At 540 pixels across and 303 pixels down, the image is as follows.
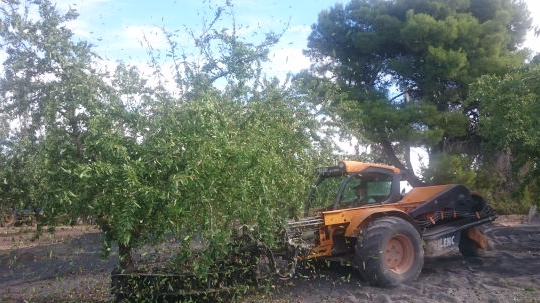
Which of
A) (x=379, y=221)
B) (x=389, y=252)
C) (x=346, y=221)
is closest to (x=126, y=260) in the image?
(x=346, y=221)

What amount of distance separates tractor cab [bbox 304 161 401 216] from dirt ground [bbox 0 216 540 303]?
41.5 inches

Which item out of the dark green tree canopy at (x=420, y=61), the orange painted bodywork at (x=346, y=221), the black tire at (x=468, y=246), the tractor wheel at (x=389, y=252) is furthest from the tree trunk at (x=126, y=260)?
the dark green tree canopy at (x=420, y=61)

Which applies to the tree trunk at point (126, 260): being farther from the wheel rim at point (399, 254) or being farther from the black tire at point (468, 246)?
the black tire at point (468, 246)

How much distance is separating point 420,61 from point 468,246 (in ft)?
36.7

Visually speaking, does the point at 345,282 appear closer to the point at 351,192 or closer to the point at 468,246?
the point at 351,192

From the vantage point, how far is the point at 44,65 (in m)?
6.87

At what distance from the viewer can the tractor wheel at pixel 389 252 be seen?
300 inches

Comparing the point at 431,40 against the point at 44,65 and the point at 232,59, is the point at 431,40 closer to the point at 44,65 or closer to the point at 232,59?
the point at 232,59

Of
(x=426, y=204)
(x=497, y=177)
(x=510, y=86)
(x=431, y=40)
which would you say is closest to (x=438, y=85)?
(x=431, y=40)

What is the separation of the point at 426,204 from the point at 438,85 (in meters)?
11.5

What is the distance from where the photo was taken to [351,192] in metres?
8.60

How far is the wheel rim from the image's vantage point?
8060 mm

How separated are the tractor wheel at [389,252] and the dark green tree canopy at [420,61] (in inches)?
400

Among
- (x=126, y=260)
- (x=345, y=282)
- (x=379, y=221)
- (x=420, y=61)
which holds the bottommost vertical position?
(x=345, y=282)
